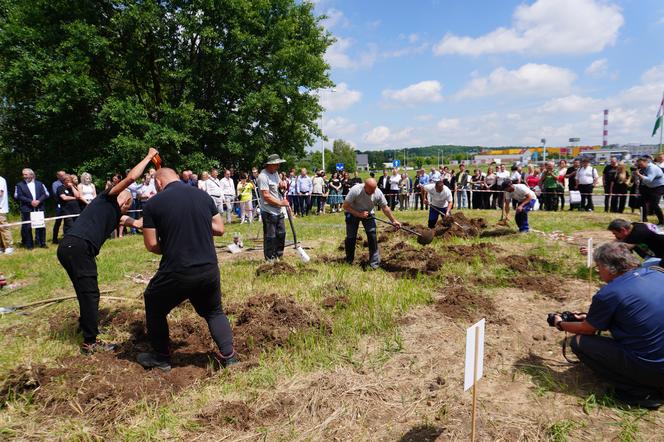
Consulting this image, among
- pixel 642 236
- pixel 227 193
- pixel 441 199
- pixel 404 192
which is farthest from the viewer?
pixel 404 192

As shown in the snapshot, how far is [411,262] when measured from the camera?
25.3ft

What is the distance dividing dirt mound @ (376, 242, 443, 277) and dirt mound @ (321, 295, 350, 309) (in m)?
1.72

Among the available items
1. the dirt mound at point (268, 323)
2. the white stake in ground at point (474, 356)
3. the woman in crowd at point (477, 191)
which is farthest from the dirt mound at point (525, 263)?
the woman in crowd at point (477, 191)

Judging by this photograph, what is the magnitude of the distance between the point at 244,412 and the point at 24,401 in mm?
1992

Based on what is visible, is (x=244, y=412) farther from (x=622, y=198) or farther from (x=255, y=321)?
(x=622, y=198)

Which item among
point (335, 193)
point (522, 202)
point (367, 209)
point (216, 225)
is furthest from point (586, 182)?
point (216, 225)

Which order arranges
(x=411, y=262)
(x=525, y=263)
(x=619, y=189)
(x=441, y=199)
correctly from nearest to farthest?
(x=525, y=263) → (x=411, y=262) → (x=441, y=199) → (x=619, y=189)

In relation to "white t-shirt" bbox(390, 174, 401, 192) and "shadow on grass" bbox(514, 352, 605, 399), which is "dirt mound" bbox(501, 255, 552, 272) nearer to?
"shadow on grass" bbox(514, 352, 605, 399)

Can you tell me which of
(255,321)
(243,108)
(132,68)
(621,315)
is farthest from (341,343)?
(132,68)

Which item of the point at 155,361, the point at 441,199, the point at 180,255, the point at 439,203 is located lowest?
the point at 155,361

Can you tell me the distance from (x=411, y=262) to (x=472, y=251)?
134 cm

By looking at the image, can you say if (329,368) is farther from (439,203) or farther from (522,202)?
(522,202)

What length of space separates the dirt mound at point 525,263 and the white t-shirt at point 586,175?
9098 millimetres

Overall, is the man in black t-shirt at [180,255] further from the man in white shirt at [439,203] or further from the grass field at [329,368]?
the man in white shirt at [439,203]
